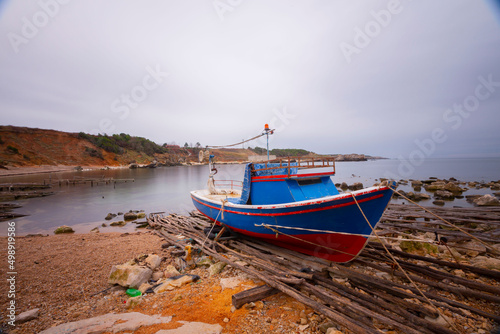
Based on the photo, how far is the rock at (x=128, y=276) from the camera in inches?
220

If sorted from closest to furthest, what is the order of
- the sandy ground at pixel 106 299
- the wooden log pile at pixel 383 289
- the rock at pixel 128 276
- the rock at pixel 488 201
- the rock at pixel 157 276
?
the wooden log pile at pixel 383 289 → the sandy ground at pixel 106 299 → the rock at pixel 128 276 → the rock at pixel 157 276 → the rock at pixel 488 201

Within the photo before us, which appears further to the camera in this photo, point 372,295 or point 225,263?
point 225,263

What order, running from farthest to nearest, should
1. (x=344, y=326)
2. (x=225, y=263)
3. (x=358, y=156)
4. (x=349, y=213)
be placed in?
(x=358, y=156)
(x=225, y=263)
(x=349, y=213)
(x=344, y=326)

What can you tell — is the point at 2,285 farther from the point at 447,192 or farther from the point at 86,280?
the point at 447,192

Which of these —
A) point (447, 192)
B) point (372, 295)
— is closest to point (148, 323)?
point (372, 295)

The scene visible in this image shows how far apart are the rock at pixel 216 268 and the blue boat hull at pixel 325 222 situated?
1.71 meters

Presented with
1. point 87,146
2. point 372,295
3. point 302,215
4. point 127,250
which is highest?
point 87,146

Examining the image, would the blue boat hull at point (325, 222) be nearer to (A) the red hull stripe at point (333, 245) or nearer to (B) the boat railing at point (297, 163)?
(A) the red hull stripe at point (333, 245)

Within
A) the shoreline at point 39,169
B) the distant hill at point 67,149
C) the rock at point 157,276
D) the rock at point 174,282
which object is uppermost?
the distant hill at point 67,149

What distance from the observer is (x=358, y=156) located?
594 ft

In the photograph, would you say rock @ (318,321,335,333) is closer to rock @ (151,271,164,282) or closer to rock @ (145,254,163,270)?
rock @ (151,271,164,282)

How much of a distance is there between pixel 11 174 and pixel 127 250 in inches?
2465

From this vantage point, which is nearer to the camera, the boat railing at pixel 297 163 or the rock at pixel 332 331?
the rock at pixel 332 331

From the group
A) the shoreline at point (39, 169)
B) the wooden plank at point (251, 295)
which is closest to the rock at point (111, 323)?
the wooden plank at point (251, 295)
